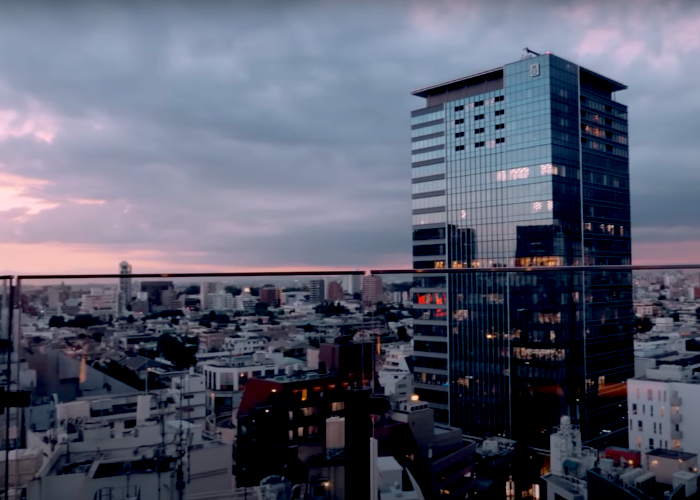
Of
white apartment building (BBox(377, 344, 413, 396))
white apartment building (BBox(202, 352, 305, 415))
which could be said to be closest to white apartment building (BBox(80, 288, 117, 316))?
white apartment building (BBox(202, 352, 305, 415))

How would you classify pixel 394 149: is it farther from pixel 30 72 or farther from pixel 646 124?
pixel 30 72

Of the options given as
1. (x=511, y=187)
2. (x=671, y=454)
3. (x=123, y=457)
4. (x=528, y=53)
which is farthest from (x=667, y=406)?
(x=528, y=53)

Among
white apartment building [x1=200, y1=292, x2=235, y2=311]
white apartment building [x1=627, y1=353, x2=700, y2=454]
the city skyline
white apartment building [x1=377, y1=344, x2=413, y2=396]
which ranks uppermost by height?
the city skyline

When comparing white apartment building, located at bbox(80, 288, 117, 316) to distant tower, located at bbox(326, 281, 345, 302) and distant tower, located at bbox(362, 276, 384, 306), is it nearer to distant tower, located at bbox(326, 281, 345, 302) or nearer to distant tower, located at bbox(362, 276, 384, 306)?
distant tower, located at bbox(326, 281, 345, 302)

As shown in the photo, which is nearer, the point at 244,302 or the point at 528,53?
the point at 244,302

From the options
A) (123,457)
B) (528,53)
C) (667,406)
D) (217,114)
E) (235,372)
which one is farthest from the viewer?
(528,53)

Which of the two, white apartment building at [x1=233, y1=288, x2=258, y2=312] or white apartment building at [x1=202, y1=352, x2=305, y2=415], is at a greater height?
white apartment building at [x1=233, y1=288, x2=258, y2=312]

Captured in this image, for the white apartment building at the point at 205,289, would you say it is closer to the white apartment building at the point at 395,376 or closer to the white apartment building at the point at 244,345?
the white apartment building at the point at 244,345

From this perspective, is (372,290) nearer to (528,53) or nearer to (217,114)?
(217,114)
